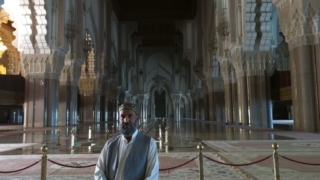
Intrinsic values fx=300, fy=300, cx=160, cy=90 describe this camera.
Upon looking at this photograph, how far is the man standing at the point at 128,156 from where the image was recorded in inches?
68.8

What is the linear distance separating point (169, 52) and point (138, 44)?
3620 mm

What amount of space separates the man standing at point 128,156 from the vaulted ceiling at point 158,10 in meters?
23.5

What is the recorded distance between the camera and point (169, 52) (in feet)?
107

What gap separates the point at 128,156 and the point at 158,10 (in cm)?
2398

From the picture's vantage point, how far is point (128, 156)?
1752 mm

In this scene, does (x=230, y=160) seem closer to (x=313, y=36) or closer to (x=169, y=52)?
(x=313, y=36)

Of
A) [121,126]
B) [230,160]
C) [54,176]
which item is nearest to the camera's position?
[121,126]

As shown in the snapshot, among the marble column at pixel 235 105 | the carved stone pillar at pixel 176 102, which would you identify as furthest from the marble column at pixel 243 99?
the carved stone pillar at pixel 176 102

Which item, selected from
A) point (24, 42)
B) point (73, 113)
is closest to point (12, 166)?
point (24, 42)

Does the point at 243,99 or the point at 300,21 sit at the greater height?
the point at 300,21

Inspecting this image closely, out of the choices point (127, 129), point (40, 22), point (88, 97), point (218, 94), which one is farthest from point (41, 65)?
point (218, 94)

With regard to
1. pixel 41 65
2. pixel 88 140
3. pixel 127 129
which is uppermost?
pixel 41 65

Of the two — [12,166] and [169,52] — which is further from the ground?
[169,52]

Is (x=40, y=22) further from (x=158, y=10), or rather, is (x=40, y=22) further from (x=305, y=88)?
(x=158, y=10)
